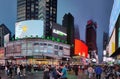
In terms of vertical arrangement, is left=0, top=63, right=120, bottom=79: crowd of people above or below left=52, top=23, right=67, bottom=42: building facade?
below

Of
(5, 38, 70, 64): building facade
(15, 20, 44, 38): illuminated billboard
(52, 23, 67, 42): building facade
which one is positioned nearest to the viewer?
(15, 20, 44, 38): illuminated billboard

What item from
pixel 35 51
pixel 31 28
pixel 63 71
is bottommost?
pixel 63 71

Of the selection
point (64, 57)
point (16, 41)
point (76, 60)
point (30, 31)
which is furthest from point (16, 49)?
point (76, 60)

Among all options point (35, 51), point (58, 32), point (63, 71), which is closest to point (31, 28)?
point (35, 51)

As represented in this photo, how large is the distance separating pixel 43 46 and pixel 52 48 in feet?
23.6

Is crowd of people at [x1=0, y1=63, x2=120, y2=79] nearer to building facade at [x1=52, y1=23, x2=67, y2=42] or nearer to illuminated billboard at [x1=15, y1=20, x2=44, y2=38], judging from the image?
illuminated billboard at [x1=15, y1=20, x2=44, y2=38]

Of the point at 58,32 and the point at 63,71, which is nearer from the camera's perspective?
the point at 63,71

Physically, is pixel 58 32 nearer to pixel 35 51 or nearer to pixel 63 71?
pixel 35 51

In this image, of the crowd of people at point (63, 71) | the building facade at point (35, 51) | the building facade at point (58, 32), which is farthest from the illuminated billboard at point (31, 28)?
the crowd of people at point (63, 71)

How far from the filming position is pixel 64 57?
590ft

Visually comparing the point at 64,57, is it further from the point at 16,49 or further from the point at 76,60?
the point at 76,60

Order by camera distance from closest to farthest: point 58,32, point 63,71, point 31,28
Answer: point 63,71 → point 31,28 → point 58,32

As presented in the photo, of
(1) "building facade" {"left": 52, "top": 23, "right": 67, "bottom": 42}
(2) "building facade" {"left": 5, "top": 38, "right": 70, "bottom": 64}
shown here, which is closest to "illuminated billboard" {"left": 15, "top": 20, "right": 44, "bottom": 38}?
(2) "building facade" {"left": 5, "top": 38, "right": 70, "bottom": 64}

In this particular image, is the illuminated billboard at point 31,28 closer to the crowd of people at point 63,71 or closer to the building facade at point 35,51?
the building facade at point 35,51
